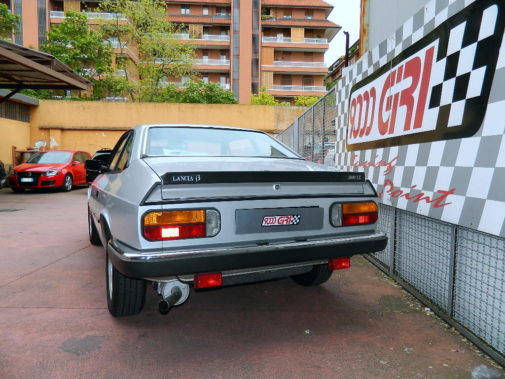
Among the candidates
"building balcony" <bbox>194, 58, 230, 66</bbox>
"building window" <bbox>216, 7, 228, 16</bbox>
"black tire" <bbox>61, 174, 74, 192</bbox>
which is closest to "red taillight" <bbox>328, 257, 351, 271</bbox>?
"black tire" <bbox>61, 174, 74, 192</bbox>

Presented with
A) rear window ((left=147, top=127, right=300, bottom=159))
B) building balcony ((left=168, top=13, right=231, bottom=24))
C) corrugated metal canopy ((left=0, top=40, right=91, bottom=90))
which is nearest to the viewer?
rear window ((left=147, top=127, right=300, bottom=159))

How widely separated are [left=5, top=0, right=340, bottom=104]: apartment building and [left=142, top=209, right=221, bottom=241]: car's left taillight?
1538 inches

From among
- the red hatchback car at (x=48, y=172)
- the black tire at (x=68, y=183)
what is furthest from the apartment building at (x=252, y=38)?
the black tire at (x=68, y=183)

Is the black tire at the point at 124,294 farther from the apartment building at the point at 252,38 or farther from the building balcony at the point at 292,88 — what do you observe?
the building balcony at the point at 292,88

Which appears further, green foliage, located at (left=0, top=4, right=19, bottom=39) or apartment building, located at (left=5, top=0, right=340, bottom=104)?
apartment building, located at (left=5, top=0, right=340, bottom=104)

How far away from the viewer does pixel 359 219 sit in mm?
2525

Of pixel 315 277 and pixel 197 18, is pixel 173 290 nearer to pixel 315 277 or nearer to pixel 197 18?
pixel 315 277

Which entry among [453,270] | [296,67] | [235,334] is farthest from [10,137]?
[296,67]

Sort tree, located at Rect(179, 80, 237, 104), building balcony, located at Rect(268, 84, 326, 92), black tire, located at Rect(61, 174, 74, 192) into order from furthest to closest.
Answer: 1. building balcony, located at Rect(268, 84, 326, 92)
2. tree, located at Rect(179, 80, 237, 104)
3. black tire, located at Rect(61, 174, 74, 192)

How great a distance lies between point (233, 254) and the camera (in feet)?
6.71

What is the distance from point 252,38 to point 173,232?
42869 mm

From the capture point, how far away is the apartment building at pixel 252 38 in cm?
4066

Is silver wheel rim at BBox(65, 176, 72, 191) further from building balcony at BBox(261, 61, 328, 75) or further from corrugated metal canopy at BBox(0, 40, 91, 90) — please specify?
building balcony at BBox(261, 61, 328, 75)

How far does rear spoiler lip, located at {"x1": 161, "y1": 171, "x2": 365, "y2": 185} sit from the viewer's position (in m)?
2.02
